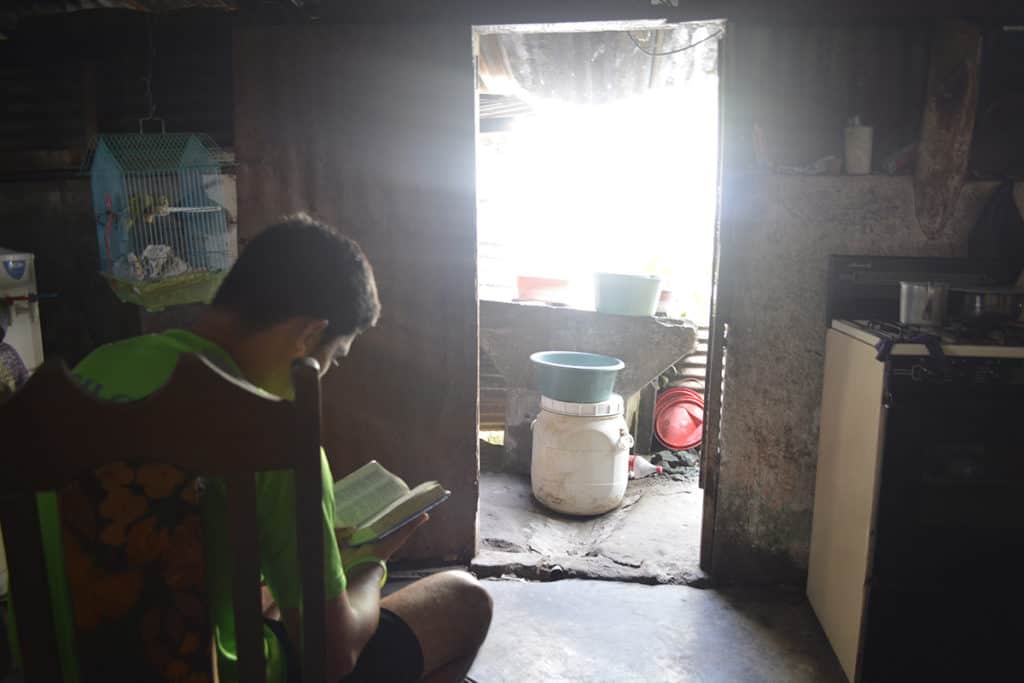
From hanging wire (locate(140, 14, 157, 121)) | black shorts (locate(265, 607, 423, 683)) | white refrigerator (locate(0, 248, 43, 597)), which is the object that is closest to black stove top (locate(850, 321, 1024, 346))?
black shorts (locate(265, 607, 423, 683))

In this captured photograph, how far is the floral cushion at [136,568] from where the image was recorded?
982mm

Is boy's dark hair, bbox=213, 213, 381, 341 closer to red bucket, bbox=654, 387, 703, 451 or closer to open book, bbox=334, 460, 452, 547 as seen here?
open book, bbox=334, 460, 452, 547

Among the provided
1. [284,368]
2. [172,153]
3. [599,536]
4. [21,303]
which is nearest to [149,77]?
[172,153]

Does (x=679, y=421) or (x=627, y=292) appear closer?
(x=627, y=292)

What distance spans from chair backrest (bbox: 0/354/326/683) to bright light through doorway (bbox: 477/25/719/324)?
6980 mm

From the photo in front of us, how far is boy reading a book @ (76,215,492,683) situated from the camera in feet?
3.75

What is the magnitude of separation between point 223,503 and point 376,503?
2.11 feet

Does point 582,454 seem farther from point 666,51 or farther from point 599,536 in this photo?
point 666,51

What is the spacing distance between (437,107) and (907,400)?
2.28m

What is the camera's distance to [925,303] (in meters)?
2.48

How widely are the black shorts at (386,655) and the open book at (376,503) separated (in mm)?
220

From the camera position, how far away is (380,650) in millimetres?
1510

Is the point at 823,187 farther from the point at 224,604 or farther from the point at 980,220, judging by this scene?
the point at 224,604

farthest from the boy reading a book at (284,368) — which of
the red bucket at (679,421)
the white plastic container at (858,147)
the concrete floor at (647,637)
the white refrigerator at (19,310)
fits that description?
the red bucket at (679,421)
